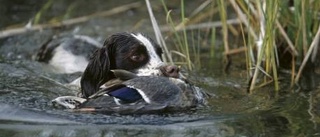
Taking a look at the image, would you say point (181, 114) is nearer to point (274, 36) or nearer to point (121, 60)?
point (121, 60)

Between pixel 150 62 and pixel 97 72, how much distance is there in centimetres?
33

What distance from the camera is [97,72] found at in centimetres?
487

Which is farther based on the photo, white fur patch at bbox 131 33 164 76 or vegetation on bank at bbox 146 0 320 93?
vegetation on bank at bbox 146 0 320 93

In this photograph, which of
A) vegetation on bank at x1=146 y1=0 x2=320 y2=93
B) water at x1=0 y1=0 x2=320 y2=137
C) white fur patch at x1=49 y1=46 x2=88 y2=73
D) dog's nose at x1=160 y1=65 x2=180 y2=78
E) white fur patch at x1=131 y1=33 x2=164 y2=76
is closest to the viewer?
water at x1=0 y1=0 x2=320 y2=137

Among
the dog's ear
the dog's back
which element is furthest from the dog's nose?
the dog's back

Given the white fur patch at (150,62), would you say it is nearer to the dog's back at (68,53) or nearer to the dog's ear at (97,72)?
the dog's ear at (97,72)

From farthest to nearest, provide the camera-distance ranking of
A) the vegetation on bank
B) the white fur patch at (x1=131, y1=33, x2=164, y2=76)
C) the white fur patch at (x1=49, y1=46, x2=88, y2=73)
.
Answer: the white fur patch at (x1=49, y1=46, x2=88, y2=73) < the vegetation on bank < the white fur patch at (x1=131, y1=33, x2=164, y2=76)

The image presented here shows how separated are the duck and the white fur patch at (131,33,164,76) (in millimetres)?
313

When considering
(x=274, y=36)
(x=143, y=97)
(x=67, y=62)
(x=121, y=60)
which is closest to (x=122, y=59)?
(x=121, y=60)

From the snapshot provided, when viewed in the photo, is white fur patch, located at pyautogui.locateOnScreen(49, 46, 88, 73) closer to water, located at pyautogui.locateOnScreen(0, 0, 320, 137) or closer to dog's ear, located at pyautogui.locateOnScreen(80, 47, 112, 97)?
water, located at pyautogui.locateOnScreen(0, 0, 320, 137)

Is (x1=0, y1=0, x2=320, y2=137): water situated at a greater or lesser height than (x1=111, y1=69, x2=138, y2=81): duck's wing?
lesser

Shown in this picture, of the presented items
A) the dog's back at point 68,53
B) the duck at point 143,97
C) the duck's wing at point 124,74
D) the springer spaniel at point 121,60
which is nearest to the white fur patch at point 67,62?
the dog's back at point 68,53

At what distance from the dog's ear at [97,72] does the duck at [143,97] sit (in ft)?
1.14

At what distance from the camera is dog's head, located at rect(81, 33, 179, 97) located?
4.86m
